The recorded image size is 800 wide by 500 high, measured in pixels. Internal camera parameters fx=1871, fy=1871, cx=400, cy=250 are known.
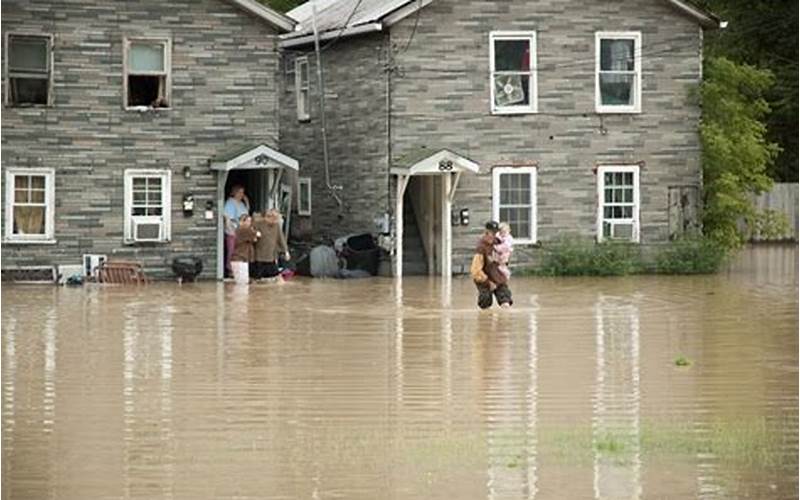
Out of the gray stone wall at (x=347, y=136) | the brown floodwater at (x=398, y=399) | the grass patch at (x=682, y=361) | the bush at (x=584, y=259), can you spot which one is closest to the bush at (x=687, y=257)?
the bush at (x=584, y=259)

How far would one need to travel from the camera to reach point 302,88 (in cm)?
4494

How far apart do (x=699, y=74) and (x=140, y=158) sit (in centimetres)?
1281

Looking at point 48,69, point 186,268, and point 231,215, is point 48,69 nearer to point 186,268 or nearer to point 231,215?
point 231,215

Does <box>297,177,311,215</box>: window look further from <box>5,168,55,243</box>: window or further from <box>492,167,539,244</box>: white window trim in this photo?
<box>5,168,55,243</box>: window

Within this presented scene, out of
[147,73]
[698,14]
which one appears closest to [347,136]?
[147,73]

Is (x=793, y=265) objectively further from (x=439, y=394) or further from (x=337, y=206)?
(x=439, y=394)

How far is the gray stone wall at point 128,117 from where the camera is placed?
125 ft

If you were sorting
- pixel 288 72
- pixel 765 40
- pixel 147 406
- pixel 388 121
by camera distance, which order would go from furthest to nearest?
pixel 765 40
pixel 288 72
pixel 388 121
pixel 147 406

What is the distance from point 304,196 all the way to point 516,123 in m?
6.27

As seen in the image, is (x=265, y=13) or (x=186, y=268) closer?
(x=186, y=268)

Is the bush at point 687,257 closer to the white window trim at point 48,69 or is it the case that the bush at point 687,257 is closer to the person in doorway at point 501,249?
the person in doorway at point 501,249

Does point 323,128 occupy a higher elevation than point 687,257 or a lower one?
higher

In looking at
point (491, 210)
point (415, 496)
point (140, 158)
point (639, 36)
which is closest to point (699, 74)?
point (639, 36)

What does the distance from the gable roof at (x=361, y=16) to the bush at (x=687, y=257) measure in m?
4.94
